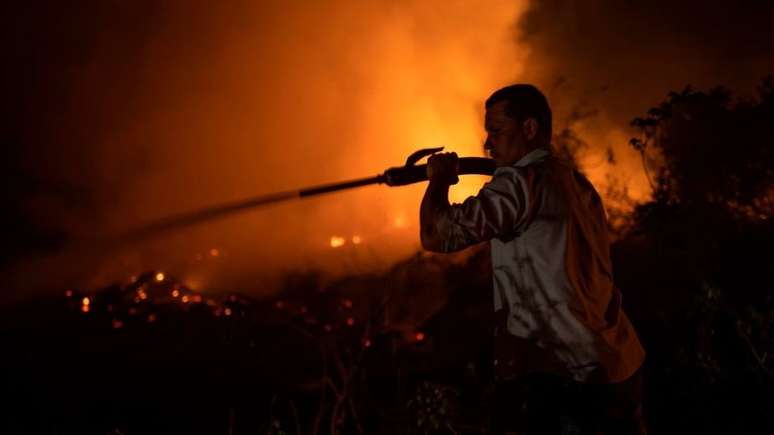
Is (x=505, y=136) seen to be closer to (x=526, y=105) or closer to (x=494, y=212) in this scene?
(x=526, y=105)

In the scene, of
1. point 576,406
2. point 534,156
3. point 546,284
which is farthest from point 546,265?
point 576,406

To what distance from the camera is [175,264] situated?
477 inches

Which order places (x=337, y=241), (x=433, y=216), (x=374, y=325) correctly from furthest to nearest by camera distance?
1. (x=337, y=241)
2. (x=374, y=325)
3. (x=433, y=216)

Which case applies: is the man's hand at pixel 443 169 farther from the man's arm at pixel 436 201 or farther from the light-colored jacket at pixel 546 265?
the light-colored jacket at pixel 546 265

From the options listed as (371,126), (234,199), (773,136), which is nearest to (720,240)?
(773,136)

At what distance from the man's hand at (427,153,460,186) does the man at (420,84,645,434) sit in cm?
5

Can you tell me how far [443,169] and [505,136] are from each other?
0.28 meters

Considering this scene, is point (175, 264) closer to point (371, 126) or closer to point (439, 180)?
point (371, 126)

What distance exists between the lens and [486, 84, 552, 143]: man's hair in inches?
82.2

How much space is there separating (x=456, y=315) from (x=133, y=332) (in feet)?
17.2

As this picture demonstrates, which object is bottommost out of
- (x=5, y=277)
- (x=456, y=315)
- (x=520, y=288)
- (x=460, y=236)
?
(x=520, y=288)

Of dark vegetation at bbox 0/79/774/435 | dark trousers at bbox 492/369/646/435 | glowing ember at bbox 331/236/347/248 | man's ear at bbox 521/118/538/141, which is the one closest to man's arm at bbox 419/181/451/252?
man's ear at bbox 521/118/538/141

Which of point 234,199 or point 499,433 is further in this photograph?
point 234,199

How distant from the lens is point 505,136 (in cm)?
211
